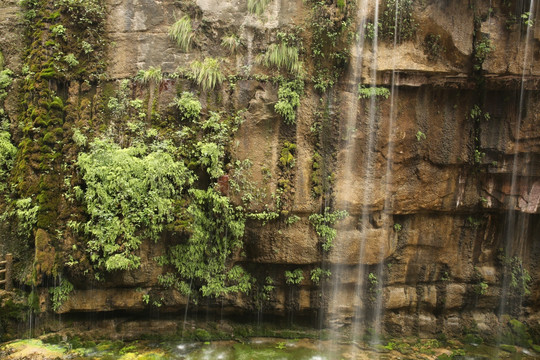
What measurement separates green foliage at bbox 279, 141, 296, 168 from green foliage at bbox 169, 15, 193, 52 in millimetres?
2926

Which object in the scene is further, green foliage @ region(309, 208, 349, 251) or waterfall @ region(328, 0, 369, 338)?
green foliage @ region(309, 208, 349, 251)

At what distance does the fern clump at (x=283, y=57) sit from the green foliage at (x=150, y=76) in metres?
2.10

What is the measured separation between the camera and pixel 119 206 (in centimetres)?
707

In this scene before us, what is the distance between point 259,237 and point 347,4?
201 inches

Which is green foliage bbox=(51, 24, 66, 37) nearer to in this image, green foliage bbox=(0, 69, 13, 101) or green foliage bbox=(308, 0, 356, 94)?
green foliage bbox=(0, 69, 13, 101)

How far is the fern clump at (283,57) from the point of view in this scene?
7.54 m

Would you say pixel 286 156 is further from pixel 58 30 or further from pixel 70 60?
pixel 58 30

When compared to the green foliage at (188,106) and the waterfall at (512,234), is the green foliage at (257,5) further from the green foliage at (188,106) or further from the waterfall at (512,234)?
the waterfall at (512,234)

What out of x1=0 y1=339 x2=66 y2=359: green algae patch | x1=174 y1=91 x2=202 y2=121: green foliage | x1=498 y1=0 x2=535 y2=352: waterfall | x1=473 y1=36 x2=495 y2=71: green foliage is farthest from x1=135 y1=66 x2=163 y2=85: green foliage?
x1=498 y1=0 x2=535 y2=352: waterfall

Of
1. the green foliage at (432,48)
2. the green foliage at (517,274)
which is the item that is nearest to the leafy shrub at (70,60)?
the green foliage at (432,48)

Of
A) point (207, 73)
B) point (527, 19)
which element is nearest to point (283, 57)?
point (207, 73)

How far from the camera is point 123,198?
6.99 metres

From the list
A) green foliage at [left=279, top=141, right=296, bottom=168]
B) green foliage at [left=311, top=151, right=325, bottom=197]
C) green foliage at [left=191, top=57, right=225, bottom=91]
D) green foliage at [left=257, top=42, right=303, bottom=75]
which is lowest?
green foliage at [left=311, top=151, right=325, bottom=197]

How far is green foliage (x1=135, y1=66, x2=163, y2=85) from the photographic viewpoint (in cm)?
762
